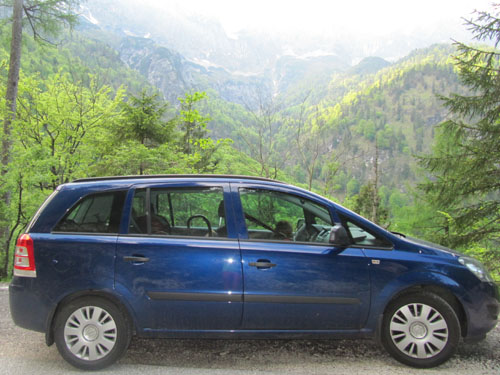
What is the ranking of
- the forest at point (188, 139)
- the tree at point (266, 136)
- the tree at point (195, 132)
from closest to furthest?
the forest at point (188, 139), the tree at point (266, 136), the tree at point (195, 132)

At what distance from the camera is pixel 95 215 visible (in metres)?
3.34

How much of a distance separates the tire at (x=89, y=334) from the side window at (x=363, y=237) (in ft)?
7.41

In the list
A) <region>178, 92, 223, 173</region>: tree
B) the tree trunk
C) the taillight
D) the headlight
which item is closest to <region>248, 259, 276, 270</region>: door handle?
the headlight

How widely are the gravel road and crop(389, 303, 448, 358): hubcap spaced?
0.58 ft

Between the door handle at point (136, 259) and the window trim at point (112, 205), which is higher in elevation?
the window trim at point (112, 205)

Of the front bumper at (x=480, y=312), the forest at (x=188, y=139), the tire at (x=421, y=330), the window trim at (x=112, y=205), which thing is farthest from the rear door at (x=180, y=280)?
the forest at (x=188, y=139)

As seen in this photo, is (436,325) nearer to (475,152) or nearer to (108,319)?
(108,319)

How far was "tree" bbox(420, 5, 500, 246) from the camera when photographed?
852cm

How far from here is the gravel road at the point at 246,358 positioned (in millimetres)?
3143

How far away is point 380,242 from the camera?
11.1 ft

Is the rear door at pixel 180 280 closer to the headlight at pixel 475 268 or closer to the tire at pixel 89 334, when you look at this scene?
the tire at pixel 89 334

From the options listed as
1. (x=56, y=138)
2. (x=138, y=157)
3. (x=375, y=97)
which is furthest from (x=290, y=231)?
(x=375, y=97)

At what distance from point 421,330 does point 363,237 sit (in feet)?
3.16

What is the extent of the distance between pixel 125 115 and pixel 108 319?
9.43 meters
